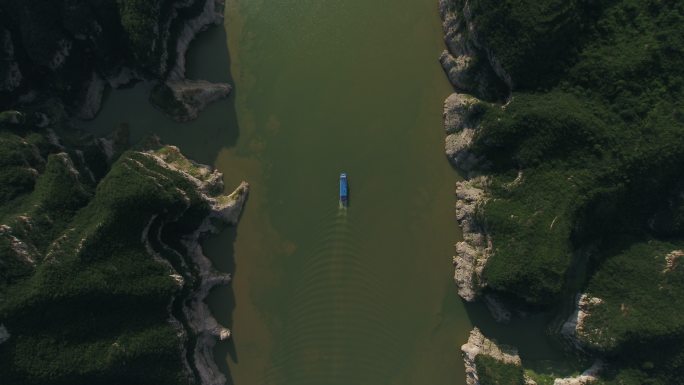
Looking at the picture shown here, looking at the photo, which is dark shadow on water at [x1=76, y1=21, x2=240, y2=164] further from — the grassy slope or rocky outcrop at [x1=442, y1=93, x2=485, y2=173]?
rocky outcrop at [x1=442, y1=93, x2=485, y2=173]

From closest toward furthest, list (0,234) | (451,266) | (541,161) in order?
(0,234) → (541,161) → (451,266)

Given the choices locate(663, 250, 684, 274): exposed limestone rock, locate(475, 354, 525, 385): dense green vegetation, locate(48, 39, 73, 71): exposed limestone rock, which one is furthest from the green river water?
locate(663, 250, 684, 274): exposed limestone rock

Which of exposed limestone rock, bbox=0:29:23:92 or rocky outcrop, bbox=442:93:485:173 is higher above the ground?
exposed limestone rock, bbox=0:29:23:92

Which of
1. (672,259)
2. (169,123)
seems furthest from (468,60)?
(169,123)

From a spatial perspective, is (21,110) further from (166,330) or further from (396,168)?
(396,168)

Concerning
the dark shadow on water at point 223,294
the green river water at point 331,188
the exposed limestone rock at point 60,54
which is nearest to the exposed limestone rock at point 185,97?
the green river water at point 331,188

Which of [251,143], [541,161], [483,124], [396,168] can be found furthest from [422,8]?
[251,143]
